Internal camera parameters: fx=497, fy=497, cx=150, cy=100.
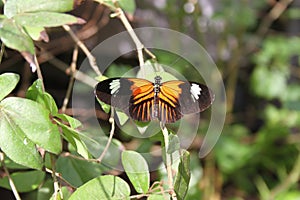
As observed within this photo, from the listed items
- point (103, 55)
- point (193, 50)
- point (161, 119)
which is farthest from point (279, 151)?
point (161, 119)

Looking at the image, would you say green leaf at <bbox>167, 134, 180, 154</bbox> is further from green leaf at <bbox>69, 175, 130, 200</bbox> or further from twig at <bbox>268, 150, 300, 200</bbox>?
twig at <bbox>268, 150, 300, 200</bbox>

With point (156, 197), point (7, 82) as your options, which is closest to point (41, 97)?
point (7, 82)

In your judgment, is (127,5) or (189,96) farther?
(127,5)

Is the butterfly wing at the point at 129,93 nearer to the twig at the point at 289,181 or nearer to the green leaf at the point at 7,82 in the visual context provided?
the green leaf at the point at 7,82

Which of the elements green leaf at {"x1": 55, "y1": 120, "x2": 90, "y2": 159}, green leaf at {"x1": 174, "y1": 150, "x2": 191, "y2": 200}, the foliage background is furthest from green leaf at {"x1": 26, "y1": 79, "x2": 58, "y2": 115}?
the foliage background

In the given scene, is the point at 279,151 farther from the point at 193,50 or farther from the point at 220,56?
the point at 193,50

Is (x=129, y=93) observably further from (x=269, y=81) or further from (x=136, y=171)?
(x=269, y=81)

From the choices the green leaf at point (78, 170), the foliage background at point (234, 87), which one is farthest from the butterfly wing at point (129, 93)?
the foliage background at point (234, 87)
